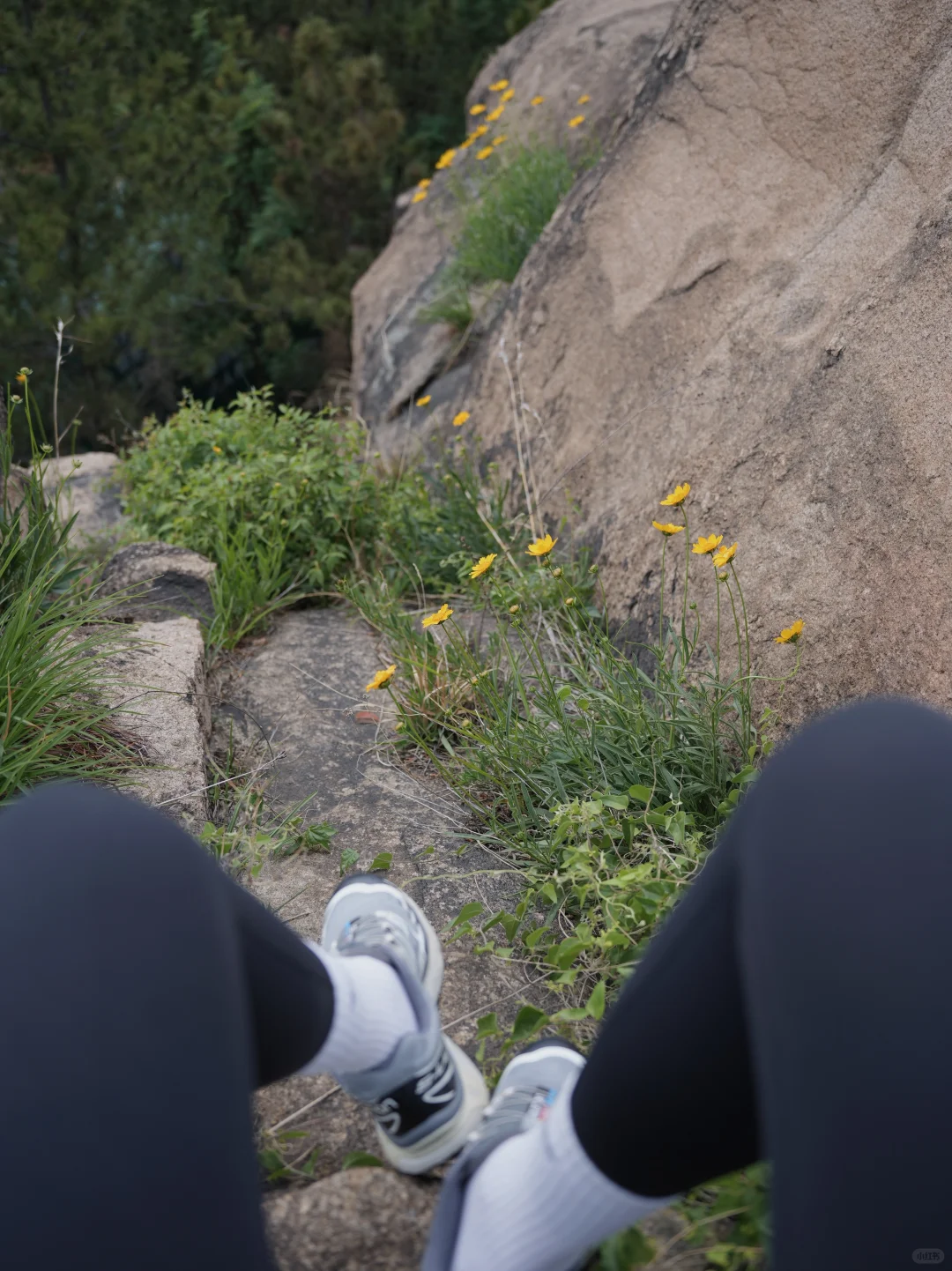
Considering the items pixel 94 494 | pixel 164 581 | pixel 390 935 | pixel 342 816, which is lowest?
pixel 94 494

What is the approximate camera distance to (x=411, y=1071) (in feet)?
4.23

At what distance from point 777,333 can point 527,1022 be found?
169 cm

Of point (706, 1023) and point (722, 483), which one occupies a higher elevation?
point (706, 1023)

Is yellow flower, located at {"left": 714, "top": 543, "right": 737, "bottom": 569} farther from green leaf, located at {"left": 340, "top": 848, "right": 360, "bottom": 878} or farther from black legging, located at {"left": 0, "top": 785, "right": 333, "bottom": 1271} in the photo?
black legging, located at {"left": 0, "top": 785, "right": 333, "bottom": 1271}

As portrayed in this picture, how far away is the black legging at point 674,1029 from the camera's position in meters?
0.82

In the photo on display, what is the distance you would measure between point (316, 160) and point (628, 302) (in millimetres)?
7073

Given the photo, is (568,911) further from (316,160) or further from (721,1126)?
(316,160)

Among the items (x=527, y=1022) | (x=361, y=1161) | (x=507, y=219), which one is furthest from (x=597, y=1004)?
(x=507, y=219)

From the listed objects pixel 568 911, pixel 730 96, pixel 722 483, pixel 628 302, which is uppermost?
pixel 730 96

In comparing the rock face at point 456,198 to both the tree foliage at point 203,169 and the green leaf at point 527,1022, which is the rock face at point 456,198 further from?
the tree foliage at point 203,169

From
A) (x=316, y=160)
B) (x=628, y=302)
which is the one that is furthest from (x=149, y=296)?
(x=628, y=302)

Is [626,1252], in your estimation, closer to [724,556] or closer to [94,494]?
[724,556]

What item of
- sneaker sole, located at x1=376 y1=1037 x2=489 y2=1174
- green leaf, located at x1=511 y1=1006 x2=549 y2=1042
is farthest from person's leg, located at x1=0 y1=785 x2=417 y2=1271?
green leaf, located at x1=511 y1=1006 x2=549 y2=1042

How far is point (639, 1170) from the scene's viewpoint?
1.02 m
